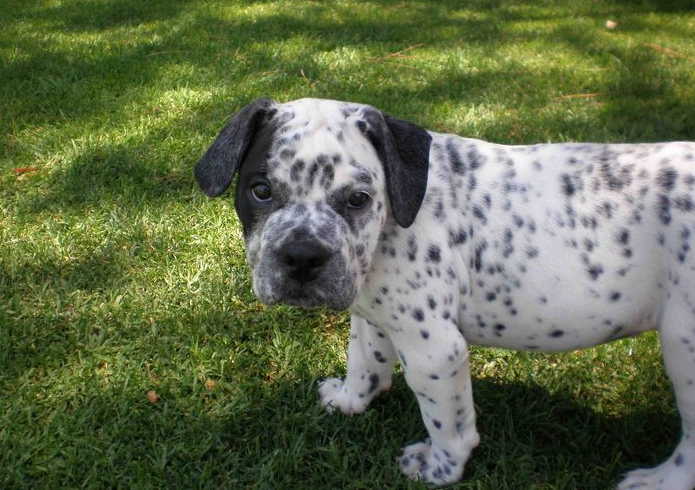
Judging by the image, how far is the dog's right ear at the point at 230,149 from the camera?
2.89 metres

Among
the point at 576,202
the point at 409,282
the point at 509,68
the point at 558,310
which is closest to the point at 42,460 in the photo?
the point at 409,282

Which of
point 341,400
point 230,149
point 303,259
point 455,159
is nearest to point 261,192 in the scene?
point 230,149

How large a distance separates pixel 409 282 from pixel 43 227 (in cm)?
335

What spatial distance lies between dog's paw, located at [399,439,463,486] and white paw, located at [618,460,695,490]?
2.65 feet

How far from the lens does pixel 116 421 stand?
3752mm

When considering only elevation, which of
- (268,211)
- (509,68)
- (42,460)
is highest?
(268,211)

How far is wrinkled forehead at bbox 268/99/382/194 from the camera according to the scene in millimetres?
2721

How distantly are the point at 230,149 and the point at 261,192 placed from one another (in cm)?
24

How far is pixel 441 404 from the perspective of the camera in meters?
3.16

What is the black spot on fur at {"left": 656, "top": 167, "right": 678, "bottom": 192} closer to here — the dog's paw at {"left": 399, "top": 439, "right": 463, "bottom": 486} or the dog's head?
the dog's head

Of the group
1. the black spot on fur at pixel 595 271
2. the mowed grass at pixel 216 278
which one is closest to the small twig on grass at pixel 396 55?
the mowed grass at pixel 216 278

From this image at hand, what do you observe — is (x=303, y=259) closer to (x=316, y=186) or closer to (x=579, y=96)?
(x=316, y=186)

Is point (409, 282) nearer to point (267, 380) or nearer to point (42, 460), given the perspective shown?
point (267, 380)

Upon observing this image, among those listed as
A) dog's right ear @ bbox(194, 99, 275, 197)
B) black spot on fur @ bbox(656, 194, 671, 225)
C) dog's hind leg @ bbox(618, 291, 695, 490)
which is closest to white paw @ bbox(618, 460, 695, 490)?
dog's hind leg @ bbox(618, 291, 695, 490)
